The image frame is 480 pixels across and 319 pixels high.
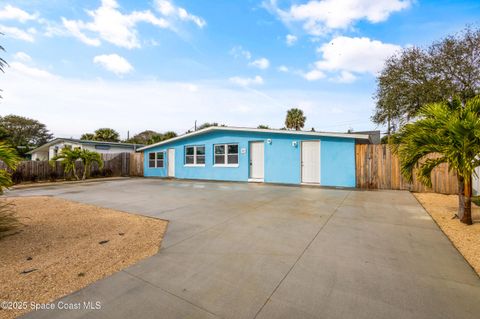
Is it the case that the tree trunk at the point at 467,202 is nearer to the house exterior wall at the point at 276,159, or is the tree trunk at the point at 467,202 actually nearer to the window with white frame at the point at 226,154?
the house exterior wall at the point at 276,159

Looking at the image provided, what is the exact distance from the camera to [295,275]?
242 centimetres

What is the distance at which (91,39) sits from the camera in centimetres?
836

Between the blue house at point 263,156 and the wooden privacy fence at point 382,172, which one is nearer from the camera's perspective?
the wooden privacy fence at point 382,172

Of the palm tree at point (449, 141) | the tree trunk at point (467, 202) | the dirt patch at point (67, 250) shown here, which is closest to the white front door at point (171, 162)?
the dirt patch at point (67, 250)

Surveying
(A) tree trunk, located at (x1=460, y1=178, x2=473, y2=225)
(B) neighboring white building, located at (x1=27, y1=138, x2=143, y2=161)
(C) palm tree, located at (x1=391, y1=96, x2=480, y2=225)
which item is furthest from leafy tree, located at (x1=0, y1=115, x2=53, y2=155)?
(A) tree trunk, located at (x1=460, y1=178, x2=473, y2=225)

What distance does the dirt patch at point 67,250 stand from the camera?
2.27 meters

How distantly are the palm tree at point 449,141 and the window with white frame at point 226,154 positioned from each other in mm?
8722

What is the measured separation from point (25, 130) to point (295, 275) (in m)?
47.5

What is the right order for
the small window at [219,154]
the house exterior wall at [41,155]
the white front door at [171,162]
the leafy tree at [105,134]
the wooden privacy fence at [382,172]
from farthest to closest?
the leafy tree at [105,134] → the house exterior wall at [41,155] → the white front door at [171,162] → the small window at [219,154] → the wooden privacy fence at [382,172]

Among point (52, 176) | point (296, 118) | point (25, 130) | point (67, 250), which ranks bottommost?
point (67, 250)

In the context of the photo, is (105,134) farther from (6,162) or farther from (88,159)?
(6,162)

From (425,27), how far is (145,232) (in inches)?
547

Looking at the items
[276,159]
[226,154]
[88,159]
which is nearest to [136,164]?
[88,159]

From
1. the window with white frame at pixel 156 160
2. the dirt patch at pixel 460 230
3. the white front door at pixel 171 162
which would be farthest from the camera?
the window with white frame at pixel 156 160
